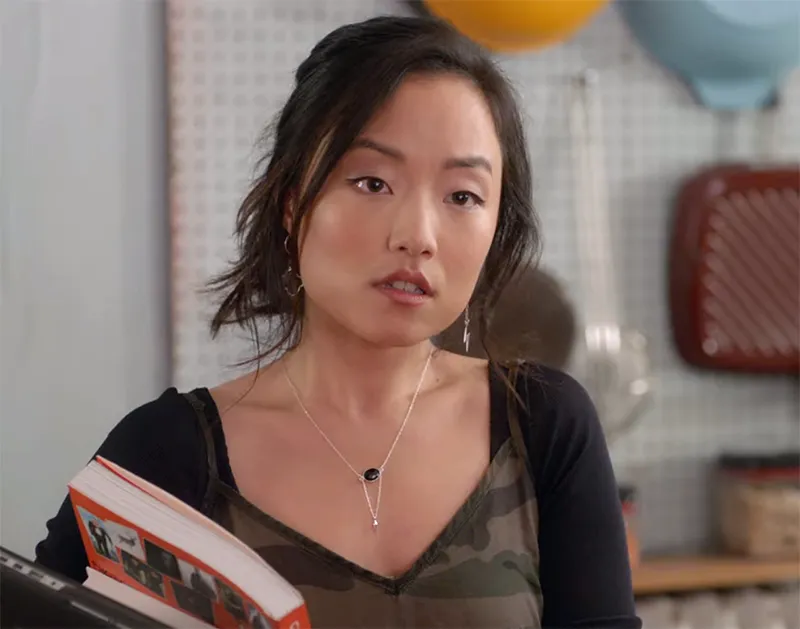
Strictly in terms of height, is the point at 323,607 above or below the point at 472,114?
below

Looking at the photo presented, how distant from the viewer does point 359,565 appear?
54 cm

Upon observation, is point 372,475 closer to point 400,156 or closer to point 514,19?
point 400,156

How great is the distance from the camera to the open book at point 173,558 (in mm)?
420

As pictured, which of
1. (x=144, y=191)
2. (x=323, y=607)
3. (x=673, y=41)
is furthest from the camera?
(x=673, y=41)

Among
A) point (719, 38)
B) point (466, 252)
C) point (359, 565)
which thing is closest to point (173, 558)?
point (359, 565)

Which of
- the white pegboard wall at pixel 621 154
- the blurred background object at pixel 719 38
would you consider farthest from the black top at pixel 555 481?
the blurred background object at pixel 719 38

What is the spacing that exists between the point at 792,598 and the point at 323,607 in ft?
2.16

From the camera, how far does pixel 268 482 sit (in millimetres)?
559

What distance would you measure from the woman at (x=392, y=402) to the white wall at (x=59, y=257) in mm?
80

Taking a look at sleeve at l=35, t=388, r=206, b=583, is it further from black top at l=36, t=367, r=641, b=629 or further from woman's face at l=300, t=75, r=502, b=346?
woman's face at l=300, t=75, r=502, b=346

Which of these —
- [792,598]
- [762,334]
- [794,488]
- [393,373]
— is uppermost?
[393,373]

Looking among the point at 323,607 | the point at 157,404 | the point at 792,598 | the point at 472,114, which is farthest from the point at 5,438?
the point at 792,598

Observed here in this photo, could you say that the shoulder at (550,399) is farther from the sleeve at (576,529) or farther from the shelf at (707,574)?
the shelf at (707,574)

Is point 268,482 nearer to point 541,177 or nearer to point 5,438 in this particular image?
point 5,438
